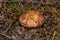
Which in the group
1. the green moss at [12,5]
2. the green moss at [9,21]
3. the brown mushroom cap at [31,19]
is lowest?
the green moss at [9,21]

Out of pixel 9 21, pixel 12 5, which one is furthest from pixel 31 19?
pixel 12 5

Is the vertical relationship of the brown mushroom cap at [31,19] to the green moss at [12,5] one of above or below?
below

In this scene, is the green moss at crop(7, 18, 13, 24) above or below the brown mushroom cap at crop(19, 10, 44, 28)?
below

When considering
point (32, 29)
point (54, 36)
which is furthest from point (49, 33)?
point (32, 29)

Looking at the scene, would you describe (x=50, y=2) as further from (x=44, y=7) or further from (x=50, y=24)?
(x=50, y=24)

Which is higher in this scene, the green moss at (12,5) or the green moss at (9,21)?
the green moss at (12,5)

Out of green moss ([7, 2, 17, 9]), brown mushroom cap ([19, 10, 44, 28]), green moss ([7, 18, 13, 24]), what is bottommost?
green moss ([7, 18, 13, 24])

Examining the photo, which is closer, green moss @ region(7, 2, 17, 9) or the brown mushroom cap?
the brown mushroom cap

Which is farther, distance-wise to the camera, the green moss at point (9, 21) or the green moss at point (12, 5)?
Answer: the green moss at point (12, 5)
